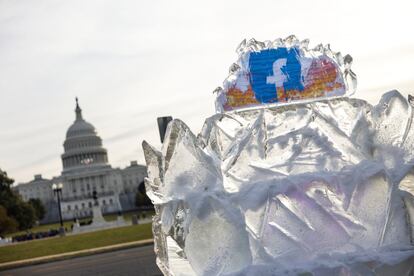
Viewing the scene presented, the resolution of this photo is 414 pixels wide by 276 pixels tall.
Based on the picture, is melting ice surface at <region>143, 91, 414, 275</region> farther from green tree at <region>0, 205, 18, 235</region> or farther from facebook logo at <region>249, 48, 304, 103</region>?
green tree at <region>0, 205, 18, 235</region>

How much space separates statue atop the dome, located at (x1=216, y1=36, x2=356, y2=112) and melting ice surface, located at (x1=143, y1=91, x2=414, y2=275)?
285 millimetres

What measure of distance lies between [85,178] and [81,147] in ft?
29.6

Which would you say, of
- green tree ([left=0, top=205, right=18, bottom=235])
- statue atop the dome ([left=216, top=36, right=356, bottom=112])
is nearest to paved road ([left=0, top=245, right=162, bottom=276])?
statue atop the dome ([left=216, top=36, right=356, bottom=112])

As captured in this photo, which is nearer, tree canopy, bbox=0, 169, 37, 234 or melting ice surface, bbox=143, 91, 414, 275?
melting ice surface, bbox=143, 91, 414, 275

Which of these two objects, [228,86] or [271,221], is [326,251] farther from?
[228,86]

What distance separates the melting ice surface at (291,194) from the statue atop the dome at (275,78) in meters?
0.29

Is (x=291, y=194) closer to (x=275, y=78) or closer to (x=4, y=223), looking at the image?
(x=275, y=78)

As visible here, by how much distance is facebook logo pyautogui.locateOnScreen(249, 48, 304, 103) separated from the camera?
676 cm

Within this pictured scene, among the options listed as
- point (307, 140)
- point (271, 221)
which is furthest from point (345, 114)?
point (271, 221)

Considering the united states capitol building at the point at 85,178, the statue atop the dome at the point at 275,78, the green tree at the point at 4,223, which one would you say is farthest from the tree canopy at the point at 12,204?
the united states capitol building at the point at 85,178

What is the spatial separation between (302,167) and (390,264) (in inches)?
49.5

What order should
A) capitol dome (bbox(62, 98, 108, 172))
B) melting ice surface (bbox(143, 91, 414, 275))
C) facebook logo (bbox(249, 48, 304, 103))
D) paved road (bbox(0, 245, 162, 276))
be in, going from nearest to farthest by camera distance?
melting ice surface (bbox(143, 91, 414, 275)) < facebook logo (bbox(249, 48, 304, 103)) < paved road (bbox(0, 245, 162, 276)) < capitol dome (bbox(62, 98, 108, 172))

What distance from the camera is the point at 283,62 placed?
267 inches

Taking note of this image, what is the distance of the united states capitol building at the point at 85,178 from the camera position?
140 metres
